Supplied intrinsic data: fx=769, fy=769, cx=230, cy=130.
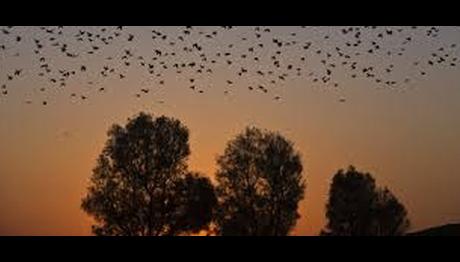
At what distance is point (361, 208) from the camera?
5991 centimetres

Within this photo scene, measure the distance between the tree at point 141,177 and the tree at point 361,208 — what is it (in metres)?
15.1

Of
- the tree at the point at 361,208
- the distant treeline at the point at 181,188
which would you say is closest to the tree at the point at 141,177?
the distant treeline at the point at 181,188

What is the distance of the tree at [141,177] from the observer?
4794cm

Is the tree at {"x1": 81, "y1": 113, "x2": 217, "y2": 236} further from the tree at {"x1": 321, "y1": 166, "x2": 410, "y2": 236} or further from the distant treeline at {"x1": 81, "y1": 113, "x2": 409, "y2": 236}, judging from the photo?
the tree at {"x1": 321, "y1": 166, "x2": 410, "y2": 236}

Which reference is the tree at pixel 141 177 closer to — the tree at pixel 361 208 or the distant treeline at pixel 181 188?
the distant treeline at pixel 181 188

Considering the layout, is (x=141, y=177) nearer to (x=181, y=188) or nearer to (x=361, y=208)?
(x=181, y=188)

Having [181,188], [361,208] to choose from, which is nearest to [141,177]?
[181,188]

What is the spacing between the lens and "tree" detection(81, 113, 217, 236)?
157 feet

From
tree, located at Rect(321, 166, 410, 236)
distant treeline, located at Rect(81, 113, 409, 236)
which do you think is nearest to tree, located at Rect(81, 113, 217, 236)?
distant treeline, located at Rect(81, 113, 409, 236)

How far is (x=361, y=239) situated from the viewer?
426 cm

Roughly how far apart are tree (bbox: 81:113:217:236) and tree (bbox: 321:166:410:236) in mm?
15125

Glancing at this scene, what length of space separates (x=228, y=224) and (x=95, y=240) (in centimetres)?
4638
